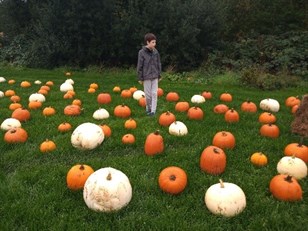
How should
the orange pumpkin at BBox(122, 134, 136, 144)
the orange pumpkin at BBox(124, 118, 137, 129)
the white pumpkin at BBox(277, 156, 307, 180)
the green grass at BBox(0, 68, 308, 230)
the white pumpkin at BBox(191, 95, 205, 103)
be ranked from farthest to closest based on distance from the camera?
the white pumpkin at BBox(191, 95, 205, 103) → the orange pumpkin at BBox(124, 118, 137, 129) → the orange pumpkin at BBox(122, 134, 136, 144) → the white pumpkin at BBox(277, 156, 307, 180) → the green grass at BBox(0, 68, 308, 230)

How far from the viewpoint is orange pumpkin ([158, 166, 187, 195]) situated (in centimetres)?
491

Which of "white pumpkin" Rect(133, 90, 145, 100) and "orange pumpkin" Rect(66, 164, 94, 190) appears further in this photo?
"white pumpkin" Rect(133, 90, 145, 100)

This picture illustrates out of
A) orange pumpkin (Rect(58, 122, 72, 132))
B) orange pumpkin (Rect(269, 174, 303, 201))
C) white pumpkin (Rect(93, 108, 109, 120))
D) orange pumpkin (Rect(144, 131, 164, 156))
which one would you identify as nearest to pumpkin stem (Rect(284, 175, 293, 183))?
orange pumpkin (Rect(269, 174, 303, 201))

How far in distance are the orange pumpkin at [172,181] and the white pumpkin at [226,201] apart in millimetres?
461

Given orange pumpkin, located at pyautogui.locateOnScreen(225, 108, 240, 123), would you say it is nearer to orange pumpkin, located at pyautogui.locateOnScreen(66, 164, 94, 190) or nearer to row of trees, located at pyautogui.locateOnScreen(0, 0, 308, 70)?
orange pumpkin, located at pyautogui.locateOnScreen(66, 164, 94, 190)

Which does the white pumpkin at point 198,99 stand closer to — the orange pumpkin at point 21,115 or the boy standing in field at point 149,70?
the boy standing in field at point 149,70

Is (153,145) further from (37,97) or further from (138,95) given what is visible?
(37,97)

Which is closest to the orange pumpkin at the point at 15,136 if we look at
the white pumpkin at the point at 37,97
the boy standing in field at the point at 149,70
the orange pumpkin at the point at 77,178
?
the orange pumpkin at the point at 77,178

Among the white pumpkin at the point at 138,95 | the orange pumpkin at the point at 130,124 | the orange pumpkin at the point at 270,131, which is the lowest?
the white pumpkin at the point at 138,95

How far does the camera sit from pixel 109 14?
17516 millimetres

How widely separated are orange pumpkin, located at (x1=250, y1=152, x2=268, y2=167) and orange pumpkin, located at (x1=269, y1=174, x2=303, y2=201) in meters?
0.96

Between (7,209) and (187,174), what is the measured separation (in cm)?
245

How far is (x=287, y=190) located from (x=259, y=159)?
1.14m

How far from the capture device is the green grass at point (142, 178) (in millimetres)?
4297
